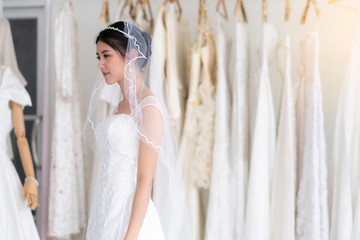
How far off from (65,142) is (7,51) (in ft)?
1.79

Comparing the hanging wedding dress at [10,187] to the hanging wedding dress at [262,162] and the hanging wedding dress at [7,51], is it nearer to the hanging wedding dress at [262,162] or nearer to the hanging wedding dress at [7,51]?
the hanging wedding dress at [7,51]

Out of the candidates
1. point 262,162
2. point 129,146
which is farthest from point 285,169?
point 129,146

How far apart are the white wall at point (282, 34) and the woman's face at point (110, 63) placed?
117 centimetres

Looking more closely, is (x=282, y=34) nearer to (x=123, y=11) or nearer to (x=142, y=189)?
(x=123, y=11)

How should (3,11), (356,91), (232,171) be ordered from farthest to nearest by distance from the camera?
(3,11), (232,171), (356,91)

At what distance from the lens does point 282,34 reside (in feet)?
8.45

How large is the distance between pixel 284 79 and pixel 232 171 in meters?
0.49

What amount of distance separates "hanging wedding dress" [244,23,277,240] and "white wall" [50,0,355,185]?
1.45ft

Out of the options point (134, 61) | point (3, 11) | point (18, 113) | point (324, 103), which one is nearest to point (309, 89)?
point (324, 103)

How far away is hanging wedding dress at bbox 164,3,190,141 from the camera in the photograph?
7.04 feet

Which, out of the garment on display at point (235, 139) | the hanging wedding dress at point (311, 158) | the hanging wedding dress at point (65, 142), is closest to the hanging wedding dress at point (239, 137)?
the garment on display at point (235, 139)

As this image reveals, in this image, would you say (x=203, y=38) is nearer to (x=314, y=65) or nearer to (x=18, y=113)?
(x=314, y=65)

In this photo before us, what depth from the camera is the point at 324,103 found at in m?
2.47

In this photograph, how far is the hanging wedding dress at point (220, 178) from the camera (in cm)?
207
